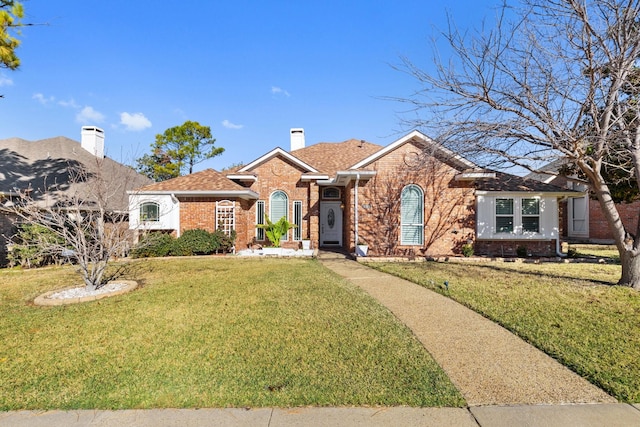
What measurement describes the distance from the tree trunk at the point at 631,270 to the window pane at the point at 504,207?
617 centimetres

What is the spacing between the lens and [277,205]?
16641mm

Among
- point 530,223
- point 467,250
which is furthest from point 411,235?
point 530,223

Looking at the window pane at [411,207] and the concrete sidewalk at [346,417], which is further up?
the window pane at [411,207]

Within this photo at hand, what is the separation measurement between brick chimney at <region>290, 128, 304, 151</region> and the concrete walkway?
19489 mm

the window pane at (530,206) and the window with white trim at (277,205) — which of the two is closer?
the window pane at (530,206)

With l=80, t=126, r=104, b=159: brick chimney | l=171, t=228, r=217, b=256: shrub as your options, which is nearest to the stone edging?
l=171, t=228, r=217, b=256: shrub

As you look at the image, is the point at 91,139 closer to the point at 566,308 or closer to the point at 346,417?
the point at 346,417

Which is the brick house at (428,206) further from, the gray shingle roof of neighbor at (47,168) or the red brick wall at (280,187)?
the gray shingle roof of neighbor at (47,168)

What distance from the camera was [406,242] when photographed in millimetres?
13789

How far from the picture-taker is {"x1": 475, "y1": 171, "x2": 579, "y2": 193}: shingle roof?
13.7 meters

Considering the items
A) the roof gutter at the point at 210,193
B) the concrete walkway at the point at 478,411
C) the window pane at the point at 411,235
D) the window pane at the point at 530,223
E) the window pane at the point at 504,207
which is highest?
the roof gutter at the point at 210,193

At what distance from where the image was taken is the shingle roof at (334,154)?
58.6ft

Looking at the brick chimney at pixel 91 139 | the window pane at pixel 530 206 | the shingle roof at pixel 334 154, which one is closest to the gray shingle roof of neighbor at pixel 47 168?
the brick chimney at pixel 91 139

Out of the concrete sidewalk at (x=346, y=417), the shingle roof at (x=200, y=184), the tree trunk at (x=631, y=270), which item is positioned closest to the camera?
the concrete sidewalk at (x=346, y=417)
